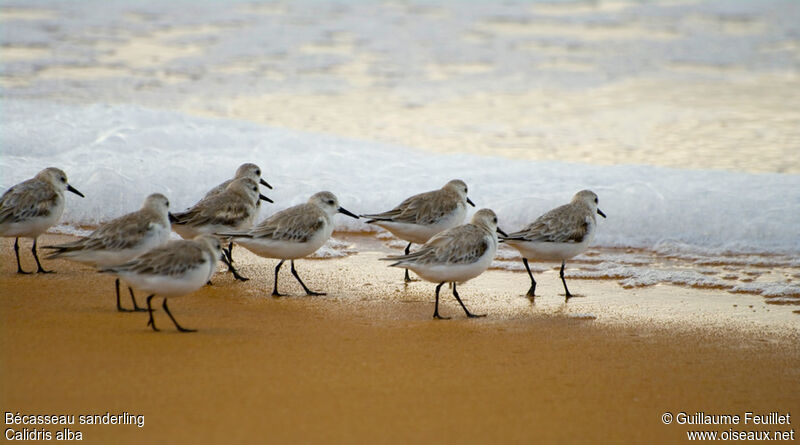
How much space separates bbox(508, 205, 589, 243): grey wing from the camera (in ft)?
25.2

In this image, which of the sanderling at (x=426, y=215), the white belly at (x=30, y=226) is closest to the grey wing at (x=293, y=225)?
the sanderling at (x=426, y=215)

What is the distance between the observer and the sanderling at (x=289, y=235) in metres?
7.29

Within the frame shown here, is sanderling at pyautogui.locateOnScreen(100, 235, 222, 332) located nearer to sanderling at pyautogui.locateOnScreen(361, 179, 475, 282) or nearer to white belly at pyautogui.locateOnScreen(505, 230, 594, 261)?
sanderling at pyautogui.locateOnScreen(361, 179, 475, 282)

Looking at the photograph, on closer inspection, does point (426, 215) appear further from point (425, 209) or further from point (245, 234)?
point (245, 234)

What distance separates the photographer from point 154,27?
21906 mm

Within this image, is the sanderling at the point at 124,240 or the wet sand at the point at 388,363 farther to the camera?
the sanderling at the point at 124,240

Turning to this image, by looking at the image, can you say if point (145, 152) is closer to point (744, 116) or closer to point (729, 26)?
point (744, 116)

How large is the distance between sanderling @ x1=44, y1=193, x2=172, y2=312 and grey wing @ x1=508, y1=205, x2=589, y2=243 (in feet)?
9.49

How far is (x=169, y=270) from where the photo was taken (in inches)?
234

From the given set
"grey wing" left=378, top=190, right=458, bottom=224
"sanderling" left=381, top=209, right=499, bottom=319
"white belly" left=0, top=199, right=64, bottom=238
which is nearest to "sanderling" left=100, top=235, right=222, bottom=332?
"sanderling" left=381, top=209, right=499, bottom=319

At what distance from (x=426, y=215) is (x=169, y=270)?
2914 mm

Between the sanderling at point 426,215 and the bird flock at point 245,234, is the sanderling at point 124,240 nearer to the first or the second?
the bird flock at point 245,234

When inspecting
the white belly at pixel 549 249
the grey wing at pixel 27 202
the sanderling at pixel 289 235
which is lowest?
the white belly at pixel 549 249

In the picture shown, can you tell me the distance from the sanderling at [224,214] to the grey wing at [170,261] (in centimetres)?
145
